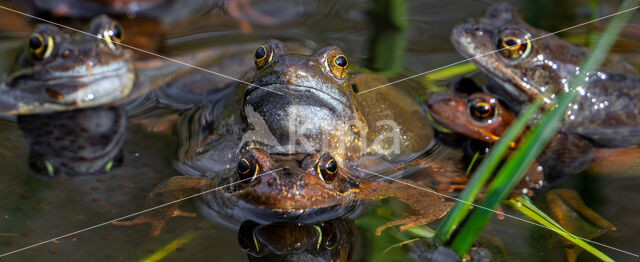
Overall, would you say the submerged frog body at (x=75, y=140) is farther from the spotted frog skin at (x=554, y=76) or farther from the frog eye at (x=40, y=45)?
the spotted frog skin at (x=554, y=76)

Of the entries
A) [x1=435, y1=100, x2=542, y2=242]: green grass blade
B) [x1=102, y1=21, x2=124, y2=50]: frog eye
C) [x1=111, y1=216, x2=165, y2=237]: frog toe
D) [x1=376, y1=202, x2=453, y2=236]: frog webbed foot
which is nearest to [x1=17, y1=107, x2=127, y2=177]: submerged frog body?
[x1=102, y1=21, x2=124, y2=50]: frog eye

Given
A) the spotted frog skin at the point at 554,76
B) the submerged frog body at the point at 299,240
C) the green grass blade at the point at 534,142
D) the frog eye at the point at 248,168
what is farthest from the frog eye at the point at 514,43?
the frog eye at the point at 248,168

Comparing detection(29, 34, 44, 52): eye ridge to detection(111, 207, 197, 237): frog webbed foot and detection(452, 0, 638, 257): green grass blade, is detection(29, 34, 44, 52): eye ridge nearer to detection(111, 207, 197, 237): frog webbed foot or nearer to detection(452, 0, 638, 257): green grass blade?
detection(111, 207, 197, 237): frog webbed foot

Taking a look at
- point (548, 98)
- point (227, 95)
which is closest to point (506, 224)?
point (548, 98)

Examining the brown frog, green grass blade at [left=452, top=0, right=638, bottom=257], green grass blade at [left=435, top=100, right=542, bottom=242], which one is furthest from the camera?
→ the brown frog

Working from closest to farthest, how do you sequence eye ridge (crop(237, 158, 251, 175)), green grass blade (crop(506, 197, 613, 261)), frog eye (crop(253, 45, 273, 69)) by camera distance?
1. green grass blade (crop(506, 197, 613, 261))
2. eye ridge (crop(237, 158, 251, 175))
3. frog eye (crop(253, 45, 273, 69))

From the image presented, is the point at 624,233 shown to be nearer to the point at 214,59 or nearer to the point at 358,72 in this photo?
the point at 358,72

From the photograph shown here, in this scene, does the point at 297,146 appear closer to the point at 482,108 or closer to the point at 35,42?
the point at 482,108
